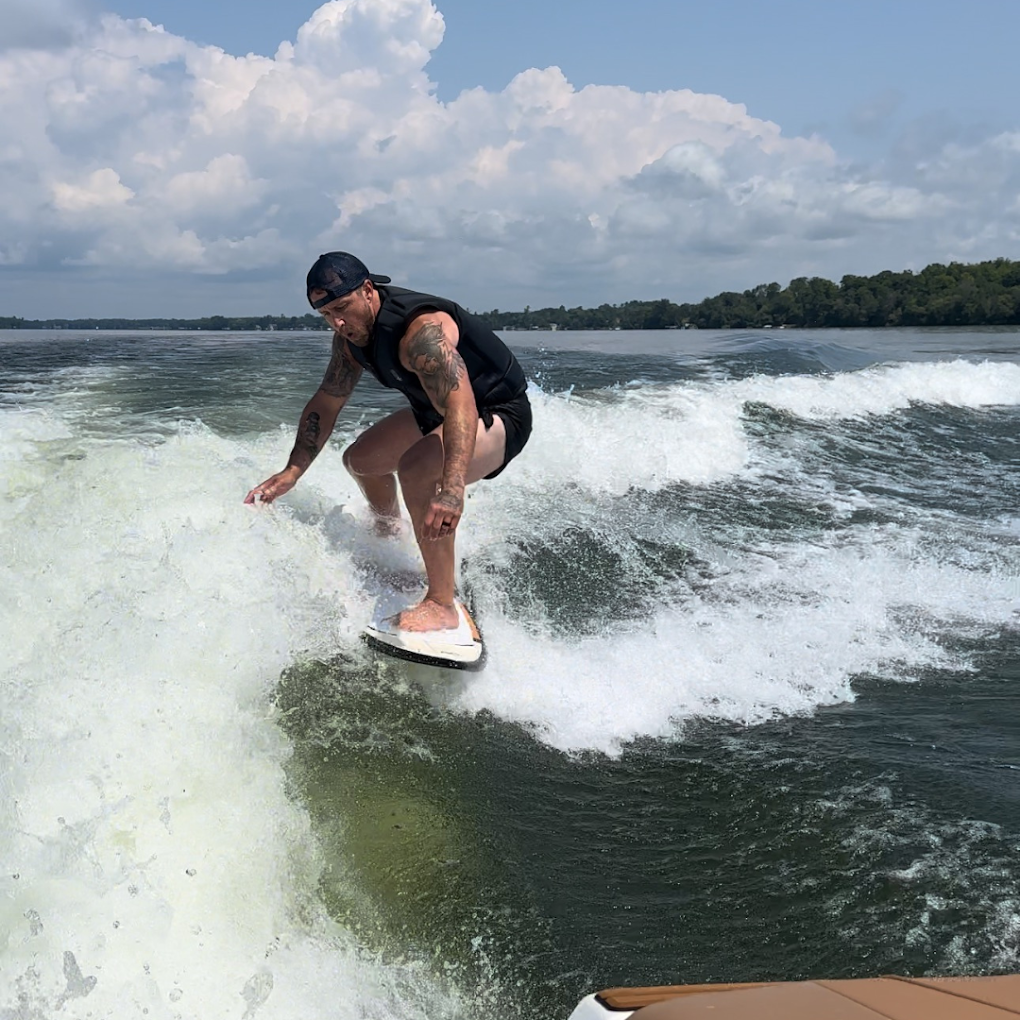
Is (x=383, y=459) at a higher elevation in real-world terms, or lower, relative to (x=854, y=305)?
lower

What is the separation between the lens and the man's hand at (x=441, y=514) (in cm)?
364

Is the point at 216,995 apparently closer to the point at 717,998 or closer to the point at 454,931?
the point at 454,931

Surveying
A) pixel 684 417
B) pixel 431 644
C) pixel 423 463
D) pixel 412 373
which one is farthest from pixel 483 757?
pixel 684 417

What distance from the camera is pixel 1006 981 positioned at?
151 centimetres

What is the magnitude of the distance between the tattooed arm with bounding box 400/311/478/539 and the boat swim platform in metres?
2.29

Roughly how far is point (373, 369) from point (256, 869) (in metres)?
2.24

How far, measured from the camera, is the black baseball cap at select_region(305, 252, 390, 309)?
12.0ft

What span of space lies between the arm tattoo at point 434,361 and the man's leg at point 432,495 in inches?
12.6

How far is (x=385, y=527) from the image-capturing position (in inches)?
201

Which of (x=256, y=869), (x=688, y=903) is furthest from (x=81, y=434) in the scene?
(x=688, y=903)

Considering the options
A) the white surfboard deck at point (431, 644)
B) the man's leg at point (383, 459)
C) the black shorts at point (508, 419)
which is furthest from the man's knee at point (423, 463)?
the white surfboard deck at point (431, 644)

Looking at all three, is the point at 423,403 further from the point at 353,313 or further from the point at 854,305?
the point at 854,305

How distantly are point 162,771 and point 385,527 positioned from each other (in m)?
2.38

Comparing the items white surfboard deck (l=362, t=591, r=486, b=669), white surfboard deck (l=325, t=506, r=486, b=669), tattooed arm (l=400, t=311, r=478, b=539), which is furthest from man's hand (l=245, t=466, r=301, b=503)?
tattooed arm (l=400, t=311, r=478, b=539)
